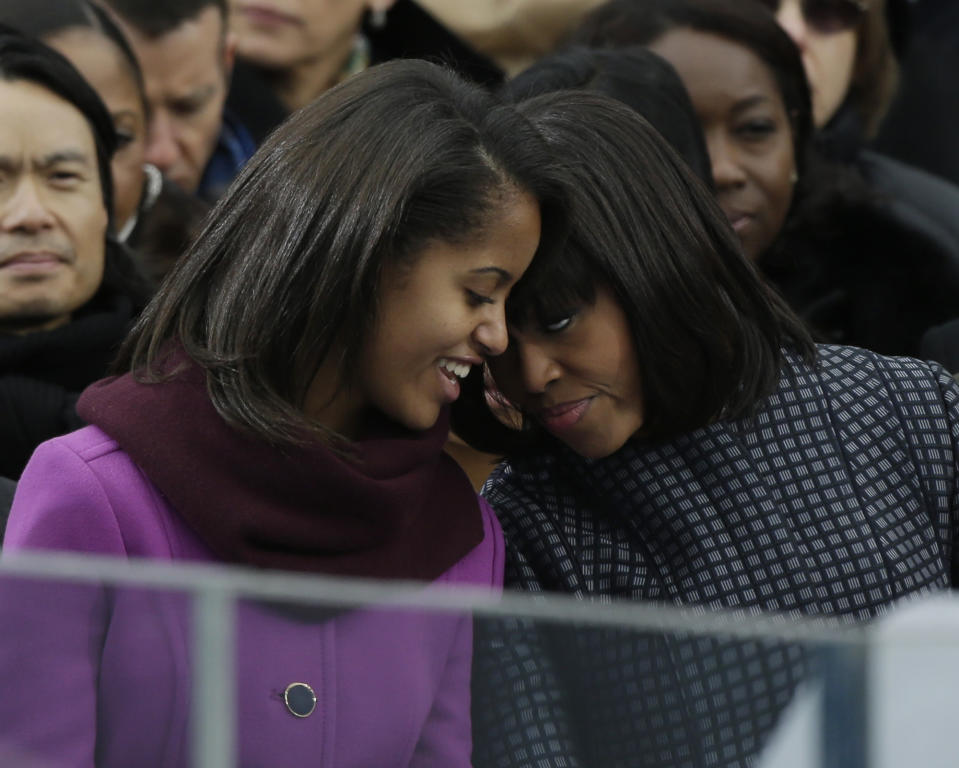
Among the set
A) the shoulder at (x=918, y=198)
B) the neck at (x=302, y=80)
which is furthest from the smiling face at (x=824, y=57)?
the neck at (x=302, y=80)

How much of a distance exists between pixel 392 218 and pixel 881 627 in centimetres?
82

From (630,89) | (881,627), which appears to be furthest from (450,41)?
(881,627)

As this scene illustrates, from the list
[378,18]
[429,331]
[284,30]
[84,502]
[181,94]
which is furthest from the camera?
[378,18]

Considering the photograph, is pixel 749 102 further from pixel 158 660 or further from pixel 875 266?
pixel 158 660

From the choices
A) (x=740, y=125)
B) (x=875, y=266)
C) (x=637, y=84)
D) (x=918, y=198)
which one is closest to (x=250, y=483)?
(x=637, y=84)

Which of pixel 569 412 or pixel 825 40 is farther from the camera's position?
pixel 825 40

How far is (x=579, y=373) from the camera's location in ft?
7.20

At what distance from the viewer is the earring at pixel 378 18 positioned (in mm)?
3969

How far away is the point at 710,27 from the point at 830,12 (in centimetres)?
78

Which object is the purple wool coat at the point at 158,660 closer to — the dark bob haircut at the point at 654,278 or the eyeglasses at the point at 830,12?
the dark bob haircut at the point at 654,278

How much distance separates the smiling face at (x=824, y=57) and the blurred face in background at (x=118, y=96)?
54.7 inches

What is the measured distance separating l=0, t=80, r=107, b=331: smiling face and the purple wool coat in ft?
2.47

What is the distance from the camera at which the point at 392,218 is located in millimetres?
1867

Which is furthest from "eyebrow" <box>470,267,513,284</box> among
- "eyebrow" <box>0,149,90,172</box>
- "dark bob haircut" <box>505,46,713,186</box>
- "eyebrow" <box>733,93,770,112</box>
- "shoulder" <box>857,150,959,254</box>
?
"shoulder" <box>857,150,959,254</box>
